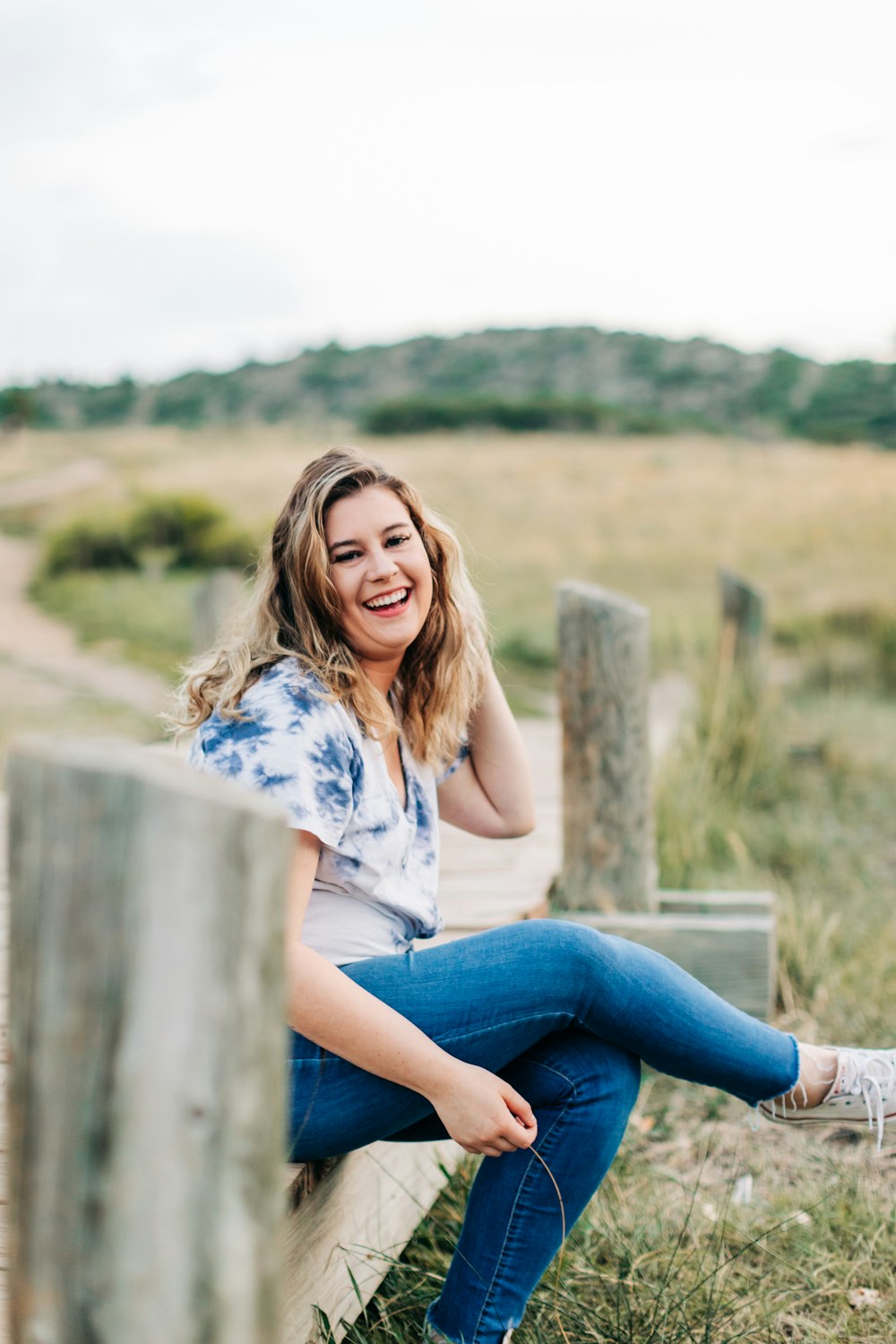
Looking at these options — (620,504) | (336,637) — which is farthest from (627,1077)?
(620,504)

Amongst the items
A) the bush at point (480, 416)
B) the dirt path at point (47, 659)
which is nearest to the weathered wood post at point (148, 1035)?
the dirt path at point (47, 659)

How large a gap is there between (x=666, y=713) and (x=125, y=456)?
14.2 meters

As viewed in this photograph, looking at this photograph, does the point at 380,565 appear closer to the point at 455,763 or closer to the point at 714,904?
the point at 455,763

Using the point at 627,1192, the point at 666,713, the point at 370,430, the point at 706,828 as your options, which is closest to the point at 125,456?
the point at 370,430

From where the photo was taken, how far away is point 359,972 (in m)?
1.65

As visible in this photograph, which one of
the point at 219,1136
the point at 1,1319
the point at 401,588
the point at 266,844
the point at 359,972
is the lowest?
the point at 1,1319

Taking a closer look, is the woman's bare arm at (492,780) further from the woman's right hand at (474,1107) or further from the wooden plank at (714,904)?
the wooden plank at (714,904)

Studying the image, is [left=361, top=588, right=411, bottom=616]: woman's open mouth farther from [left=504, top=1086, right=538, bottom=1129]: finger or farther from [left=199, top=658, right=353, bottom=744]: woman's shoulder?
[left=504, top=1086, right=538, bottom=1129]: finger

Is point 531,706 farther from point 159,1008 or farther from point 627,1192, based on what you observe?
point 159,1008

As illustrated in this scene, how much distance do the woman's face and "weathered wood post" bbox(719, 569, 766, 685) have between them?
12.5ft

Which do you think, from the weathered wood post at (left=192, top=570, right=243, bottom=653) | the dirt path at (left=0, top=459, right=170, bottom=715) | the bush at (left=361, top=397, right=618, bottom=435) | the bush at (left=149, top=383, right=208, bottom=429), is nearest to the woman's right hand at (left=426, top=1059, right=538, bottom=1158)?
the weathered wood post at (left=192, top=570, right=243, bottom=653)

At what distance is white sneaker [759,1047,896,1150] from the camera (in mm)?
1746

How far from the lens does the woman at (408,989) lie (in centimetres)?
151

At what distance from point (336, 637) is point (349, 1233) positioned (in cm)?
93
